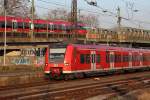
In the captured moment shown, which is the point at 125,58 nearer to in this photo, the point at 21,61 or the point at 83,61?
the point at 83,61

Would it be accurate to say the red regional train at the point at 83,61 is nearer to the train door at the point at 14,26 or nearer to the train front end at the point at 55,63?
the train front end at the point at 55,63

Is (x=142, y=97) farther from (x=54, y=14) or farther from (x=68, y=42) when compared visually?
(x=54, y=14)

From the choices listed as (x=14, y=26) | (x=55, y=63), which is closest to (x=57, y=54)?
(x=55, y=63)

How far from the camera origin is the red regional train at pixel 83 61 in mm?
30797

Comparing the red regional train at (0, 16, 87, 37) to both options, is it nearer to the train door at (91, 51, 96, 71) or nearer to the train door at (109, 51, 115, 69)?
→ the train door at (109, 51, 115, 69)

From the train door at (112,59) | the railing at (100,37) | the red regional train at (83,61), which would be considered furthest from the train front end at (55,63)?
the railing at (100,37)

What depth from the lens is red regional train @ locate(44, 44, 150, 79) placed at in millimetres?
30797

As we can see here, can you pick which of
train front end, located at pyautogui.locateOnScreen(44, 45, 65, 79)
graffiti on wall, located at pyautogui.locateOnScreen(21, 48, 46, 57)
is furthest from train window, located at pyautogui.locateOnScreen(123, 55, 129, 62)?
graffiti on wall, located at pyautogui.locateOnScreen(21, 48, 46, 57)

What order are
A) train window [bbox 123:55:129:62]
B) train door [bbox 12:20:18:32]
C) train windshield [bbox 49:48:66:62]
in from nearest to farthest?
1. train windshield [bbox 49:48:66:62]
2. train window [bbox 123:55:129:62]
3. train door [bbox 12:20:18:32]

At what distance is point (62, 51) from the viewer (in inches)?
1218

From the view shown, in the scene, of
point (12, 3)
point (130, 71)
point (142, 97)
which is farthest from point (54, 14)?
point (142, 97)

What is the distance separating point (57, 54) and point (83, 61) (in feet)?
8.52

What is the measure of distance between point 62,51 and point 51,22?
4426 centimetres

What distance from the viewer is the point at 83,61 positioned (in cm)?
3281
